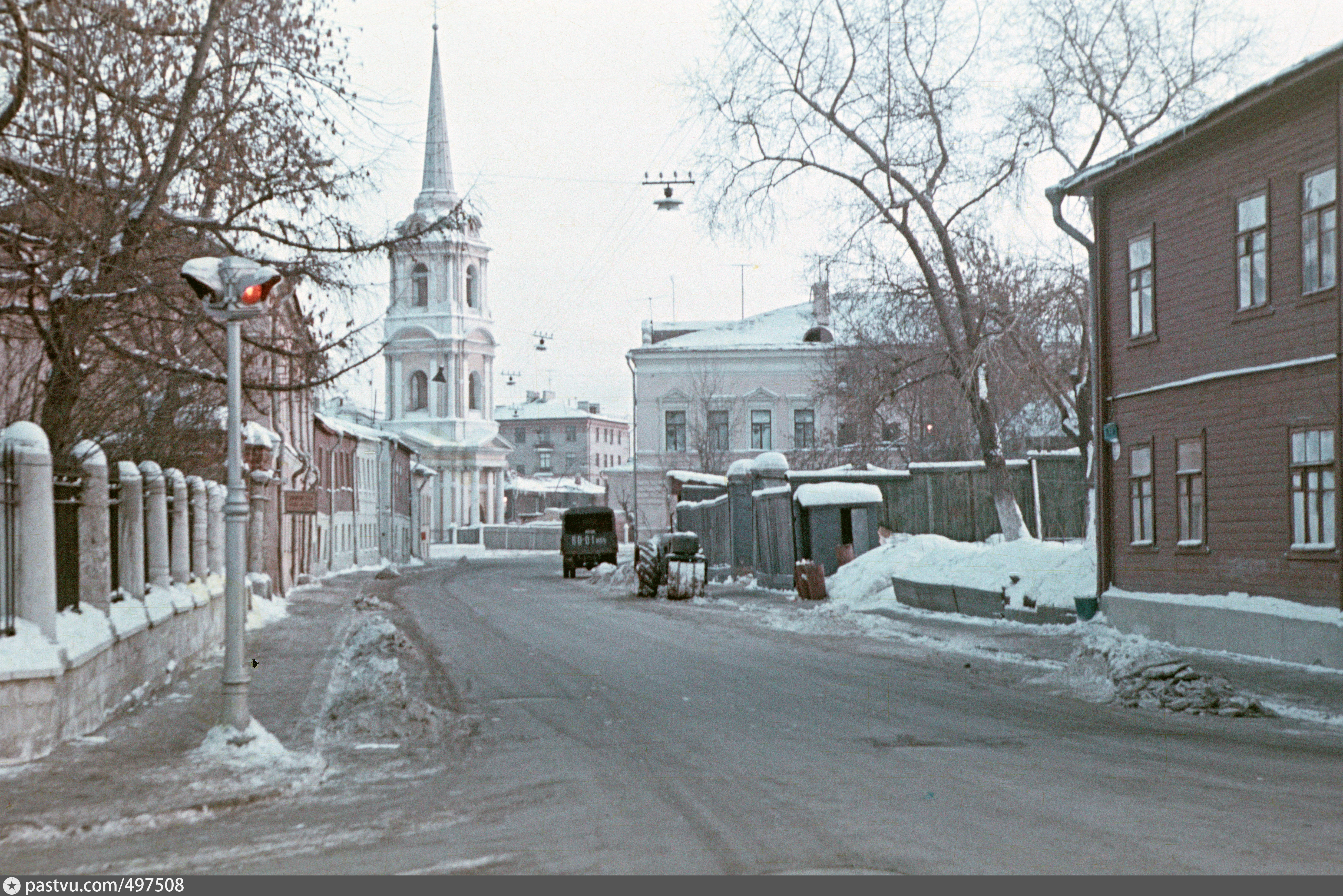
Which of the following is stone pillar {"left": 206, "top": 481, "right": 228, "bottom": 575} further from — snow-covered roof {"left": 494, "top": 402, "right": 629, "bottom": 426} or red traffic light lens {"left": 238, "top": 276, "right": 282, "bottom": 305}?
snow-covered roof {"left": 494, "top": 402, "right": 629, "bottom": 426}

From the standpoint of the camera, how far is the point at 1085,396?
36.2 metres

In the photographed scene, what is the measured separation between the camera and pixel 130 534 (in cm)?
1585

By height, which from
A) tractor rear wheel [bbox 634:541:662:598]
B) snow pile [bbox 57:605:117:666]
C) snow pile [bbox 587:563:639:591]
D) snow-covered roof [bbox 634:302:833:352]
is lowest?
snow pile [bbox 587:563:639:591]

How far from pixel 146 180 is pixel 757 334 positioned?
65364 mm

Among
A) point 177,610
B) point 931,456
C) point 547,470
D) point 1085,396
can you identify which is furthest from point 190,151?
point 547,470

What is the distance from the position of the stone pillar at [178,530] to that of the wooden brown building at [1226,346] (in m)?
14.0

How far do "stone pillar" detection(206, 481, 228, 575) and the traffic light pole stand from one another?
37.4ft

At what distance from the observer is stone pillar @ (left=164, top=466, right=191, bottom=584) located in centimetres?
1883

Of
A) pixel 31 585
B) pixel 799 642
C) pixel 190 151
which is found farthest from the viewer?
pixel 799 642

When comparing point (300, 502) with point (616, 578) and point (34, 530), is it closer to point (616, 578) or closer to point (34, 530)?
point (616, 578)

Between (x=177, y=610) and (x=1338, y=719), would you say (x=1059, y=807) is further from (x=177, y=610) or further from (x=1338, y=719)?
(x=177, y=610)

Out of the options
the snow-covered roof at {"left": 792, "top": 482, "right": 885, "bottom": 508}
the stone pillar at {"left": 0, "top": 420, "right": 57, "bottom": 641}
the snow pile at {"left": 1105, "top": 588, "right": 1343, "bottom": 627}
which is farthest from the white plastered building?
the stone pillar at {"left": 0, "top": 420, "right": 57, "bottom": 641}

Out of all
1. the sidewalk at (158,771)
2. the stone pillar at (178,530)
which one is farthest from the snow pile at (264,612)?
the sidewalk at (158,771)
